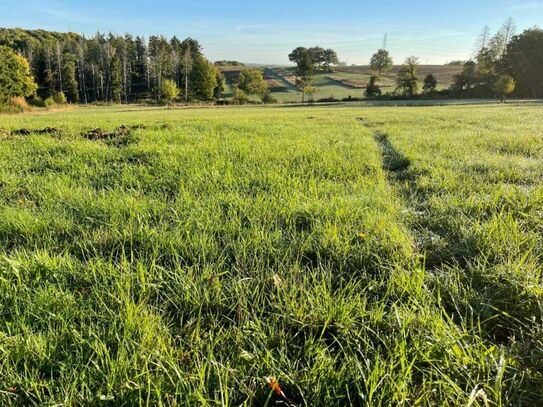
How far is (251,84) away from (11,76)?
4601 centimetres

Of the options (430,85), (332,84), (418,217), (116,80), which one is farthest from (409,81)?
(418,217)

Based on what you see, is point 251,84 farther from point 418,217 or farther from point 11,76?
point 418,217

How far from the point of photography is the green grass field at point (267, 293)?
1478 millimetres

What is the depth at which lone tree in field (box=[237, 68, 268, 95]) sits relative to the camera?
273 feet

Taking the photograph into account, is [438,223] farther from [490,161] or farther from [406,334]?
[490,161]

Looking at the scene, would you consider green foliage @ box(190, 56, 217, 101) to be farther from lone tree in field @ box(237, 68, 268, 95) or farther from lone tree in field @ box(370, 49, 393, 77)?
lone tree in field @ box(370, 49, 393, 77)

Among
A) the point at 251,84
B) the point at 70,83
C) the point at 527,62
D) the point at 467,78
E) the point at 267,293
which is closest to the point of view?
the point at 267,293

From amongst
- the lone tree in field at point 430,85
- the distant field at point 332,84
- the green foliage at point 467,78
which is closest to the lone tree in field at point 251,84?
the distant field at point 332,84

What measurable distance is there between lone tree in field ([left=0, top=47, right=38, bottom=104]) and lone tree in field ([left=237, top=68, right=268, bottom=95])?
42658mm

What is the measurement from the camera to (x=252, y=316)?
6.46 feet

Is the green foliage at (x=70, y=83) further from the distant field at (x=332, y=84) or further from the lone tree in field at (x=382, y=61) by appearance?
the lone tree in field at (x=382, y=61)

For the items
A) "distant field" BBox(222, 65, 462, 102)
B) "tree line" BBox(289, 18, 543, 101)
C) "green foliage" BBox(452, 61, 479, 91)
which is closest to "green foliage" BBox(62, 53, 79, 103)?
"distant field" BBox(222, 65, 462, 102)

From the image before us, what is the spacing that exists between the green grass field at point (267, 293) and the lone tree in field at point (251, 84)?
82867 millimetres

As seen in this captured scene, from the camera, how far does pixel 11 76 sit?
2255 inches
